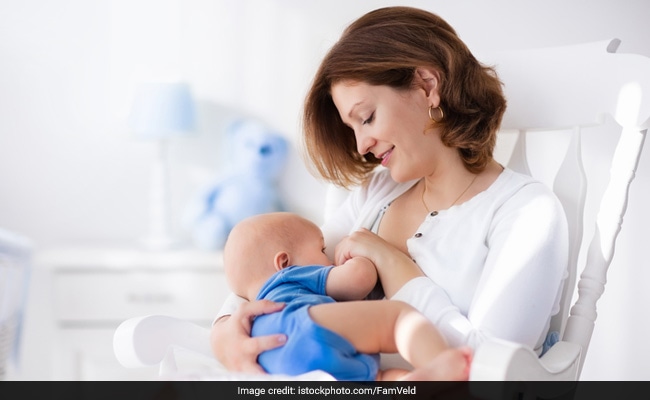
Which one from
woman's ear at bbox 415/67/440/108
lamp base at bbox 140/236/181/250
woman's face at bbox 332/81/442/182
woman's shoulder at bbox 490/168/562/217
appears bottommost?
lamp base at bbox 140/236/181/250

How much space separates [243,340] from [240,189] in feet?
5.34

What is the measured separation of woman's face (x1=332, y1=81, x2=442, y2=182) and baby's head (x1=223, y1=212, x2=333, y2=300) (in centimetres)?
20

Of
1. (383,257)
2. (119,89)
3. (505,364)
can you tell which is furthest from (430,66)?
(119,89)

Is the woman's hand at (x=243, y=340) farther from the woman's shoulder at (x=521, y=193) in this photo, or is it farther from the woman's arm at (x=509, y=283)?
the woman's shoulder at (x=521, y=193)

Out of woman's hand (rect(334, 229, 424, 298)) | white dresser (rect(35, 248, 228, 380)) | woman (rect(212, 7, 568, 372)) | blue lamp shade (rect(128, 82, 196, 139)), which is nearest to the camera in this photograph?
woman (rect(212, 7, 568, 372))

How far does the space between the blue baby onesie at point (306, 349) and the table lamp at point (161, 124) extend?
5.44 ft

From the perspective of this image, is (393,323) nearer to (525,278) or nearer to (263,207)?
(525,278)

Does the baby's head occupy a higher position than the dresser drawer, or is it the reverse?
the baby's head

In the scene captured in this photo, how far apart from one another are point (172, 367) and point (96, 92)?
1948mm

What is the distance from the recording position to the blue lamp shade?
2.82 m

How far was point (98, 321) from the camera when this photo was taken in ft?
9.04

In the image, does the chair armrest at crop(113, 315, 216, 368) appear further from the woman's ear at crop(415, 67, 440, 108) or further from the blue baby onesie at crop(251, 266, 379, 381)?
the woman's ear at crop(415, 67, 440, 108)

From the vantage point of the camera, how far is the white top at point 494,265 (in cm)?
121

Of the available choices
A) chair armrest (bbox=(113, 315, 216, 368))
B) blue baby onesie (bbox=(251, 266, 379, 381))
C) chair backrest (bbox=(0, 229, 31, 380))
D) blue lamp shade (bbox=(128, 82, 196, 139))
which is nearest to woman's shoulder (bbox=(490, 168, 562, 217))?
blue baby onesie (bbox=(251, 266, 379, 381))
